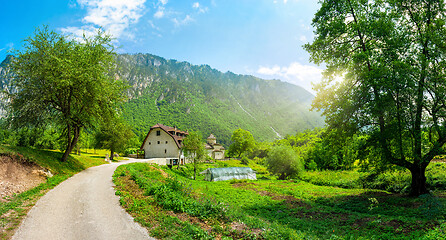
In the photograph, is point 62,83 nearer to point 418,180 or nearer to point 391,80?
point 391,80

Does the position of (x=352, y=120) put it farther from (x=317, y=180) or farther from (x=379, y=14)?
(x=317, y=180)

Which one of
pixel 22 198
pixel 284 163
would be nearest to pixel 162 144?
pixel 284 163

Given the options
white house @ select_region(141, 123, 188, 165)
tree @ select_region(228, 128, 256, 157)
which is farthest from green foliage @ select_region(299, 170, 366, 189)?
tree @ select_region(228, 128, 256, 157)

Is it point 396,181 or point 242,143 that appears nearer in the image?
point 396,181

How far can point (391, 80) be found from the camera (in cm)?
1216

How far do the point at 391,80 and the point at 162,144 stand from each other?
43.2 m

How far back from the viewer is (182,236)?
600 centimetres

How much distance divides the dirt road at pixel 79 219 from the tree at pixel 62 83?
31.3ft

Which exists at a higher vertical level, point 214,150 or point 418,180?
point 418,180

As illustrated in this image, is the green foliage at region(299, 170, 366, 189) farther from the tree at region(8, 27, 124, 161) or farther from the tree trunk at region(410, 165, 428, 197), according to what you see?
the tree at region(8, 27, 124, 161)

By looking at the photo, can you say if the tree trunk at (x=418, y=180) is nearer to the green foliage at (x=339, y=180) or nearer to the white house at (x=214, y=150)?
the green foliage at (x=339, y=180)

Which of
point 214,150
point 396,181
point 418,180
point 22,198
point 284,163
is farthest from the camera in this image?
point 214,150

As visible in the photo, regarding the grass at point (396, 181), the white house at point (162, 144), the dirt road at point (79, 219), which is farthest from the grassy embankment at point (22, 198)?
the white house at point (162, 144)

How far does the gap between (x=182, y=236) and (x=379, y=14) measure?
60.3 ft
